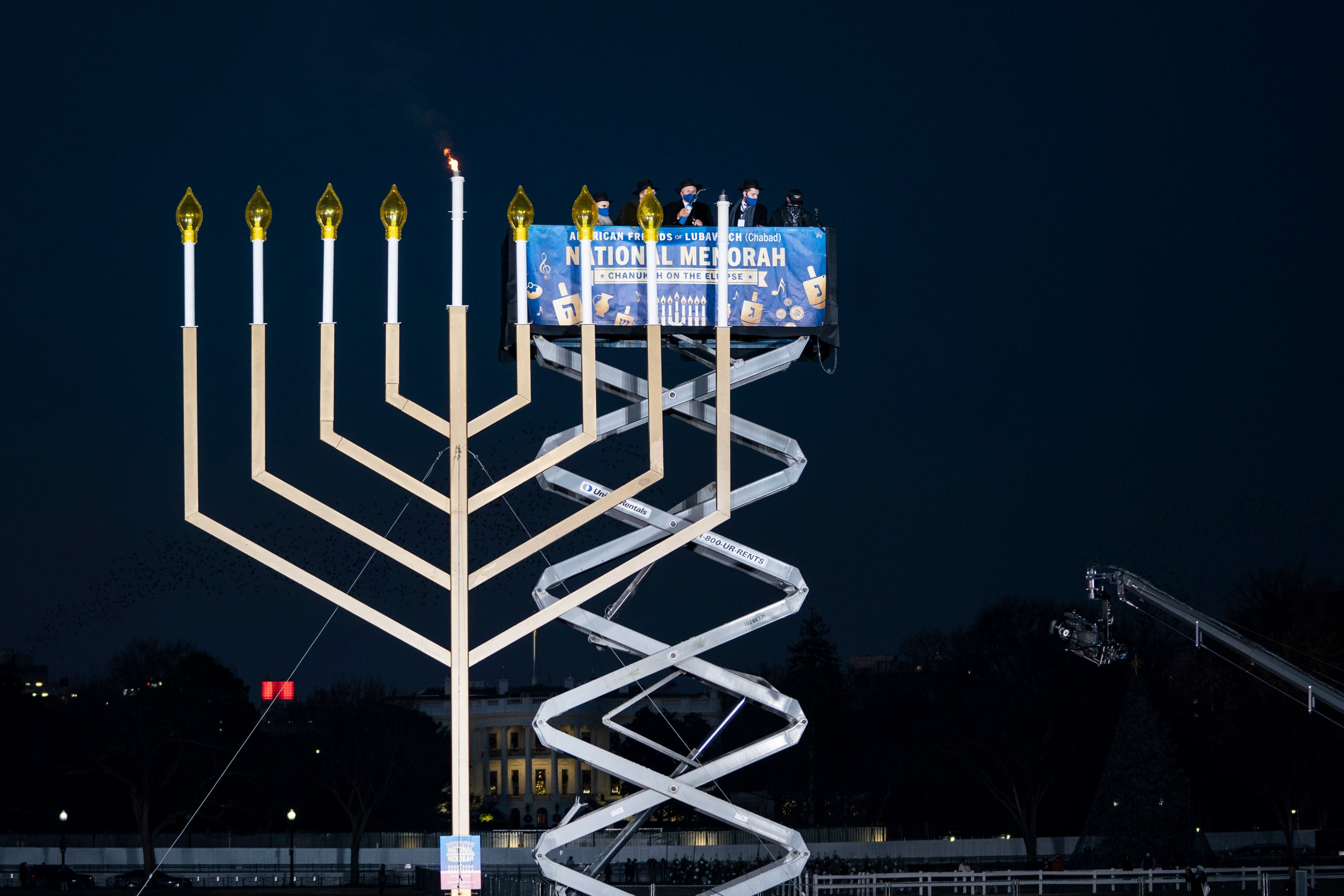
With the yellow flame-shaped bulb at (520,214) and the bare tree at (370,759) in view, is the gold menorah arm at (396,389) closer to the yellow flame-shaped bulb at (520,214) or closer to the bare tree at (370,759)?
the yellow flame-shaped bulb at (520,214)

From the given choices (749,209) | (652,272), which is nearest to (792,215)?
(749,209)

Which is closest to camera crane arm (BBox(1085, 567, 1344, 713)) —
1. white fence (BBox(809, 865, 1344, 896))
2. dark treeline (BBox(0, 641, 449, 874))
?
white fence (BBox(809, 865, 1344, 896))

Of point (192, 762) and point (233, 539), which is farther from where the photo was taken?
point (192, 762)

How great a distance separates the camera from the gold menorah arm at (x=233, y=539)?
27.6 feet

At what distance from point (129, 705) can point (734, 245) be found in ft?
110

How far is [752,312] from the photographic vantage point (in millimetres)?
12180

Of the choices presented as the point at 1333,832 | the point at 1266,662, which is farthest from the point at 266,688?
the point at 1266,662

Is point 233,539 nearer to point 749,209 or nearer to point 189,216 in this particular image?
point 189,216

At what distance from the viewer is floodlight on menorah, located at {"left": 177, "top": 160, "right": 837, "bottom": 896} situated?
8.82m

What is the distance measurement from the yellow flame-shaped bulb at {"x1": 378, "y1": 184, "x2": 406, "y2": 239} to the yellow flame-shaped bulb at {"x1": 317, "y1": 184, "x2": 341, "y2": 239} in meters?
0.26

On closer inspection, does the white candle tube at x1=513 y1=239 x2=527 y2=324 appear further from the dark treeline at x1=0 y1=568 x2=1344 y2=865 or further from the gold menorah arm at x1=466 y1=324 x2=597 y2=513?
the dark treeline at x1=0 y1=568 x2=1344 y2=865

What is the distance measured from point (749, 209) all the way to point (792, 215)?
1.21ft

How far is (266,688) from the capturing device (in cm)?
6162

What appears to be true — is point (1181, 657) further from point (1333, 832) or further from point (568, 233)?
point (568, 233)
